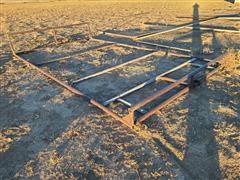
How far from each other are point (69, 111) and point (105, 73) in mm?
1831

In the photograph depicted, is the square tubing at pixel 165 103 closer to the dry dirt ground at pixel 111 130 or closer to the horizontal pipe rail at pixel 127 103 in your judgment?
the dry dirt ground at pixel 111 130

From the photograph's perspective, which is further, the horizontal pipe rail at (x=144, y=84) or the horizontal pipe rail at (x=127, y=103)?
the horizontal pipe rail at (x=144, y=84)

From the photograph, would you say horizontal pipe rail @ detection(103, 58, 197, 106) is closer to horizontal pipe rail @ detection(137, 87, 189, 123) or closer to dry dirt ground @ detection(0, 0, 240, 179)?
dry dirt ground @ detection(0, 0, 240, 179)

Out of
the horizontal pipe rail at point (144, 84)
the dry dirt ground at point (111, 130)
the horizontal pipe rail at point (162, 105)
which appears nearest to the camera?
the dry dirt ground at point (111, 130)

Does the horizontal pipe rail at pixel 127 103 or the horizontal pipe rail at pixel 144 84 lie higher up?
the horizontal pipe rail at pixel 144 84

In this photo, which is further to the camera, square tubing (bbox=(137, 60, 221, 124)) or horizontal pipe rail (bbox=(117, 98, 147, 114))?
horizontal pipe rail (bbox=(117, 98, 147, 114))

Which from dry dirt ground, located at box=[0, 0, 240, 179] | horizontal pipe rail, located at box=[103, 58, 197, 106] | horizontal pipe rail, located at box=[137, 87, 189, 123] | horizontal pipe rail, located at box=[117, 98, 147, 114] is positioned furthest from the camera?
horizontal pipe rail, located at box=[103, 58, 197, 106]

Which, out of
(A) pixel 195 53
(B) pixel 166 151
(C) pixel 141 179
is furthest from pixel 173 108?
(A) pixel 195 53

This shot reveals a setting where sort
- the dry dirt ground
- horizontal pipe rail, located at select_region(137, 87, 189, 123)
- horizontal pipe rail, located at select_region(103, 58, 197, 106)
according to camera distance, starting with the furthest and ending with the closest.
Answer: horizontal pipe rail, located at select_region(103, 58, 197, 106)
horizontal pipe rail, located at select_region(137, 87, 189, 123)
the dry dirt ground

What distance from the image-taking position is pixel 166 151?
11.6ft

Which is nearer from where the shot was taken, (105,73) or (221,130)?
(221,130)

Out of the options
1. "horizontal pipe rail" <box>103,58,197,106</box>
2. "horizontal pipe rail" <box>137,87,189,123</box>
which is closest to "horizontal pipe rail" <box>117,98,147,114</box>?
"horizontal pipe rail" <box>103,58,197,106</box>

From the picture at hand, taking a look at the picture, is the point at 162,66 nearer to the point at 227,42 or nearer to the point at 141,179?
the point at 227,42

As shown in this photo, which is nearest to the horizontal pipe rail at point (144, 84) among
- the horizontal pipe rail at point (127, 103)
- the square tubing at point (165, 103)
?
the horizontal pipe rail at point (127, 103)
